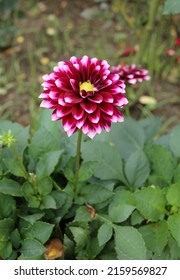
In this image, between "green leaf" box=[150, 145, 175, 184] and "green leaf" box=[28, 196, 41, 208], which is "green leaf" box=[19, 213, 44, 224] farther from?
"green leaf" box=[150, 145, 175, 184]

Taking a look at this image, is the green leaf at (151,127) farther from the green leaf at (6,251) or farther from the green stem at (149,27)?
the green stem at (149,27)

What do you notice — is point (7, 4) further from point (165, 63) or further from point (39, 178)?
point (39, 178)

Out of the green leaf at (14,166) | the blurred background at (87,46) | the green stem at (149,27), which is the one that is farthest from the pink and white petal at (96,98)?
the green stem at (149,27)

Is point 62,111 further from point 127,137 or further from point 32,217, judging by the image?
point 127,137

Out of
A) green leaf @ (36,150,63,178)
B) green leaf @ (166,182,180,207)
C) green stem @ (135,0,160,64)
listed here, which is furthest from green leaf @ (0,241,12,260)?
green stem @ (135,0,160,64)

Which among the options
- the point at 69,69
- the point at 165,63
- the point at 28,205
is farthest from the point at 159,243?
the point at 165,63

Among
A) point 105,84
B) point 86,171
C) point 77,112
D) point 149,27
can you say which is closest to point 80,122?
point 77,112
